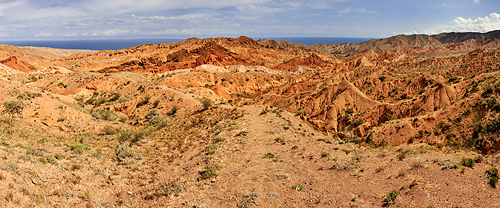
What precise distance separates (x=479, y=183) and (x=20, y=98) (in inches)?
1225

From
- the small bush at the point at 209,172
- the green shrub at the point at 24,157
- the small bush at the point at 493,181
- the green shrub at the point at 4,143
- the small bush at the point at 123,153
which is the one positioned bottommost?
the small bush at the point at 209,172

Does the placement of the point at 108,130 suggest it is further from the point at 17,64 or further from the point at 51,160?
the point at 17,64

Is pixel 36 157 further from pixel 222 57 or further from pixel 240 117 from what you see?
pixel 222 57

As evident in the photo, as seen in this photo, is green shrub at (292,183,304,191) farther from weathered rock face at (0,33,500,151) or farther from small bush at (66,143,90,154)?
weathered rock face at (0,33,500,151)

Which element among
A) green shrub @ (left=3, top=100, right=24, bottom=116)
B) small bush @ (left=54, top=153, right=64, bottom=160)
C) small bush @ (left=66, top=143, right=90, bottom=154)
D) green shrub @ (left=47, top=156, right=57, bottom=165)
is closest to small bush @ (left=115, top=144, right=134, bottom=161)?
small bush @ (left=66, top=143, right=90, bottom=154)

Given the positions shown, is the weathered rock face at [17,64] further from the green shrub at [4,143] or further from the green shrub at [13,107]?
the green shrub at [4,143]

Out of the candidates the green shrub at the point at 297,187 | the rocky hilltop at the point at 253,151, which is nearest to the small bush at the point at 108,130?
the rocky hilltop at the point at 253,151

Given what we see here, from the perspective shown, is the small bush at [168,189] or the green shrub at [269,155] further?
the green shrub at [269,155]

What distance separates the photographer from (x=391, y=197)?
9.16 metres

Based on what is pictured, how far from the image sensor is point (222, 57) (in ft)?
328

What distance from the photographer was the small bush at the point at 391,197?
29.4 ft

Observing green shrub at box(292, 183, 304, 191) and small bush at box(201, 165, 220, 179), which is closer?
green shrub at box(292, 183, 304, 191)

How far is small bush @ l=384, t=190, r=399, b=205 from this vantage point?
29.4ft

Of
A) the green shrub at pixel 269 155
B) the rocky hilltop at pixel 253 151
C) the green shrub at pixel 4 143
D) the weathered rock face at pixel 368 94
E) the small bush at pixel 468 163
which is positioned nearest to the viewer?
the rocky hilltop at pixel 253 151
